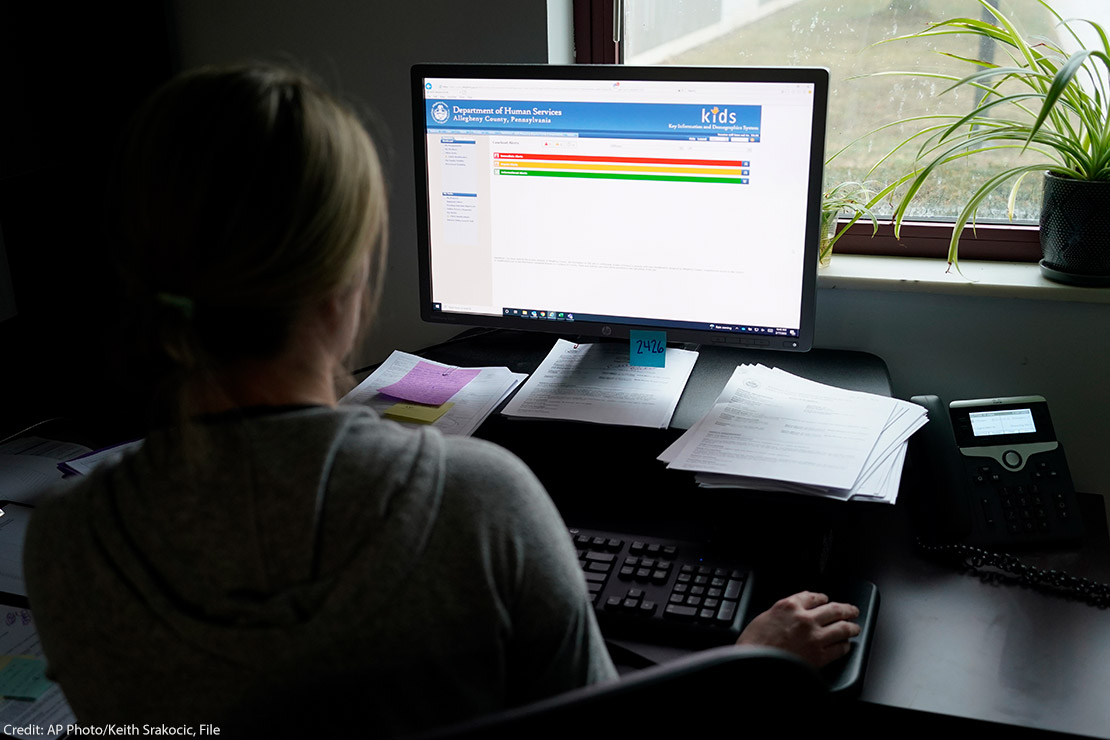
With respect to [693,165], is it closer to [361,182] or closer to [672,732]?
[361,182]

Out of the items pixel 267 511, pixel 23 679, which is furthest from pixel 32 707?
pixel 267 511

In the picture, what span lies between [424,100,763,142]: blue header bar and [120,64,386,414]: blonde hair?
65 cm

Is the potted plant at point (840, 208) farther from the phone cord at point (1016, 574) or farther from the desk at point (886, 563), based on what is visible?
the phone cord at point (1016, 574)

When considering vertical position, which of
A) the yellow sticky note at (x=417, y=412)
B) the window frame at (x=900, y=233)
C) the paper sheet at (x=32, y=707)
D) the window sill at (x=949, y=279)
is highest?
the window frame at (x=900, y=233)

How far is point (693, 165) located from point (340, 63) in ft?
2.33

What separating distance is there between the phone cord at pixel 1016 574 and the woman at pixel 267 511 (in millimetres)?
631

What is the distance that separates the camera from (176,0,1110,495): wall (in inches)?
57.4

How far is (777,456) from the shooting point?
1.17 m

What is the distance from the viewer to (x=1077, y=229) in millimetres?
1387

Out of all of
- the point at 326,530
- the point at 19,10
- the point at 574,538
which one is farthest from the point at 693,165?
the point at 19,10

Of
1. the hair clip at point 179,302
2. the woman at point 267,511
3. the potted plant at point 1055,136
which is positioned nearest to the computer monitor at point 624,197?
the potted plant at point 1055,136

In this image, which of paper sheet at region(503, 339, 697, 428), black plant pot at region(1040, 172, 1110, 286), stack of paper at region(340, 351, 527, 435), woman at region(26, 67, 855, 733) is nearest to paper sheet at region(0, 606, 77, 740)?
woman at region(26, 67, 855, 733)

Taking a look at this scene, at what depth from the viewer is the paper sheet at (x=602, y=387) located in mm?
1313

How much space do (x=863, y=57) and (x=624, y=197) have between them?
519mm
